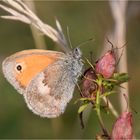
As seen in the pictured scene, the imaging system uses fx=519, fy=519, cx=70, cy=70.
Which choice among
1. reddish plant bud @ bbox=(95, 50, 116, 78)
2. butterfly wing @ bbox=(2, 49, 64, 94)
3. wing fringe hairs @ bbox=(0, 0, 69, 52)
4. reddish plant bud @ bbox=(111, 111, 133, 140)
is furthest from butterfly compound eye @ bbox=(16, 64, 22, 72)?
reddish plant bud @ bbox=(111, 111, 133, 140)

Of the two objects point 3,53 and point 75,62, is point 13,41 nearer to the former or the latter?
point 3,53

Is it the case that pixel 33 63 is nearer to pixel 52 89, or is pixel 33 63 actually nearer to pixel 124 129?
pixel 52 89

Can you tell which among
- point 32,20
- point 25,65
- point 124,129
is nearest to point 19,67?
point 25,65

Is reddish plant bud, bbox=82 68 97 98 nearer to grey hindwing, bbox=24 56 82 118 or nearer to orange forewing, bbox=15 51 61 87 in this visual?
grey hindwing, bbox=24 56 82 118

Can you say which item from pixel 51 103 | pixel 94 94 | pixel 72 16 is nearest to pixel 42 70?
pixel 51 103

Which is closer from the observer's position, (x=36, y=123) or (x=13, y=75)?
(x=13, y=75)

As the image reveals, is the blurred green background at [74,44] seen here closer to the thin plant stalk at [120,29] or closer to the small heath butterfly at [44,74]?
the thin plant stalk at [120,29]
